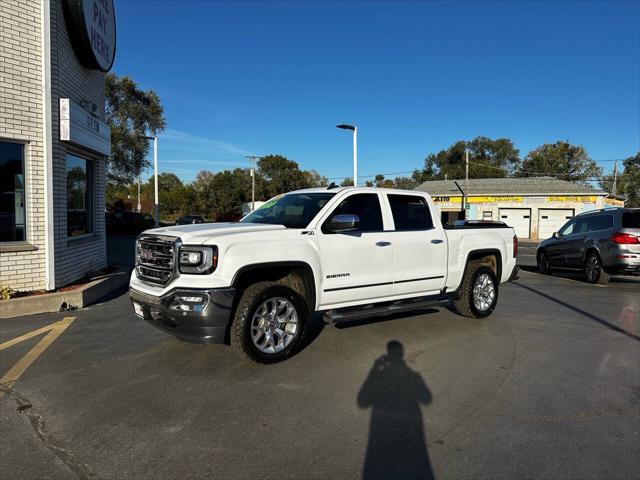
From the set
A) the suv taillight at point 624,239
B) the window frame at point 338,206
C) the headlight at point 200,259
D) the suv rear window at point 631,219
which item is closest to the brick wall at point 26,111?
the headlight at point 200,259

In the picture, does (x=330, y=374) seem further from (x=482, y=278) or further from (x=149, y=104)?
(x=149, y=104)

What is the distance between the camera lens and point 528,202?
41938 mm

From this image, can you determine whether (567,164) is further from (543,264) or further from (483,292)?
(483,292)

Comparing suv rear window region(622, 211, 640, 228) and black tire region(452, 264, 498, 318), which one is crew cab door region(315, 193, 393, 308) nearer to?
black tire region(452, 264, 498, 318)

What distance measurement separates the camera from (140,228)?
33.5 metres

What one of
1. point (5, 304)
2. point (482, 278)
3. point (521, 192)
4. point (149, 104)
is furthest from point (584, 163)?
point (5, 304)

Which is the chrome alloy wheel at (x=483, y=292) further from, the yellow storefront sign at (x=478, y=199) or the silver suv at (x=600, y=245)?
the yellow storefront sign at (x=478, y=199)

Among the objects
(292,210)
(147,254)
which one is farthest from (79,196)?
(292,210)

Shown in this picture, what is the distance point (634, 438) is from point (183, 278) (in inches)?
158

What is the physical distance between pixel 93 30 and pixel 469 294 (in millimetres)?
8889

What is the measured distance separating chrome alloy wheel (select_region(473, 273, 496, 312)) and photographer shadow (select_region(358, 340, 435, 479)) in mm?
2446

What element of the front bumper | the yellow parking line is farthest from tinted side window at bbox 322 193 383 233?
the yellow parking line

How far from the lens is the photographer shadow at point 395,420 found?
3.01 m

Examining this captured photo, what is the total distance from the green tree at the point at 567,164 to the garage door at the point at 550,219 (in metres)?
25.2
